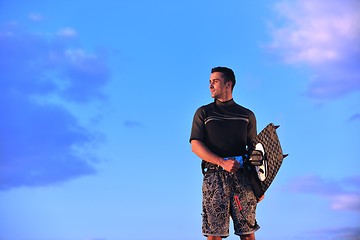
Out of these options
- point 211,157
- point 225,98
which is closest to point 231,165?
point 211,157

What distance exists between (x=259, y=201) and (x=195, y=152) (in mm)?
1151

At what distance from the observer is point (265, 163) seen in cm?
693

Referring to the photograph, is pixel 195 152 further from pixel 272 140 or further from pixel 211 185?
pixel 272 140

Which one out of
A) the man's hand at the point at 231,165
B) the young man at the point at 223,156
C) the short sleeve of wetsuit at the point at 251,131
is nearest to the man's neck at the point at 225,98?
the young man at the point at 223,156

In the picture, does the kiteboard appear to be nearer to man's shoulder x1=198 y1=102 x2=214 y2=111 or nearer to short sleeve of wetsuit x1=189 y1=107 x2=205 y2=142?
short sleeve of wetsuit x1=189 y1=107 x2=205 y2=142

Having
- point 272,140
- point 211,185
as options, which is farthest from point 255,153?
point 211,185

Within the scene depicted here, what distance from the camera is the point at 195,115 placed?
7.12 metres

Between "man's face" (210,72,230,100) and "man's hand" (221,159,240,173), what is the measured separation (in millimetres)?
1023

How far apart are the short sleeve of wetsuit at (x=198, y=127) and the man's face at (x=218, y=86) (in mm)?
308

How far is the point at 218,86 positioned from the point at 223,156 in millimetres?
994

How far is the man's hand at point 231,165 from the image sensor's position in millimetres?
6520

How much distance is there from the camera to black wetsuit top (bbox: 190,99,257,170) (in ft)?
22.5

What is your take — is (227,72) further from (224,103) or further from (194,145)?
(194,145)

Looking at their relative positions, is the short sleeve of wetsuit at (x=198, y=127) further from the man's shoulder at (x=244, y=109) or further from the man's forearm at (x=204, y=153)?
the man's shoulder at (x=244, y=109)
